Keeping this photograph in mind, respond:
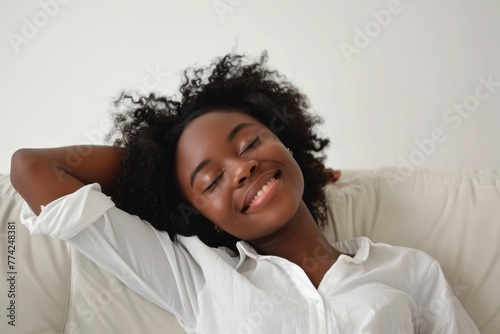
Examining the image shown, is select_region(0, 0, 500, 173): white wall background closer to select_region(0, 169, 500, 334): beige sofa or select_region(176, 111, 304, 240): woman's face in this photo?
select_region(0, 169, 500, 334): beige sofa

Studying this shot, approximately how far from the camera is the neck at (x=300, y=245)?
46.3 inches

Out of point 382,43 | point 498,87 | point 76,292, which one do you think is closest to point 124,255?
point 76,292

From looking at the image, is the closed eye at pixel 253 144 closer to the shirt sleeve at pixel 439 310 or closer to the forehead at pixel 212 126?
the forehead at pixel 212 126

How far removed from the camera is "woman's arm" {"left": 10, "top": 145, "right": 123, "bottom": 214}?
1054 millimetres

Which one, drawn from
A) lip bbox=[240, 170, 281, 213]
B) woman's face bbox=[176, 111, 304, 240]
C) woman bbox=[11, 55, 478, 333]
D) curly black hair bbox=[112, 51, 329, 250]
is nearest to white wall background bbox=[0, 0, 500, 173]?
curly black hair bbox=[112, 51, 329, 250]

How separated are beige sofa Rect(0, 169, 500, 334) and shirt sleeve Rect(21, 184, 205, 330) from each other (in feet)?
0.18

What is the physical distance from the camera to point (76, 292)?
112 cm

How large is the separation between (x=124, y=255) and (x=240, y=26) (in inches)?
Answer: 39.8

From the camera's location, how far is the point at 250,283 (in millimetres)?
1088

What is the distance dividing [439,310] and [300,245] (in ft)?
1.05

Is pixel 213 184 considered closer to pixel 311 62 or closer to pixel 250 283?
pixel 250 283

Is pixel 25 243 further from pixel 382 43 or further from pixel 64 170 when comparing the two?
pixel 382 43

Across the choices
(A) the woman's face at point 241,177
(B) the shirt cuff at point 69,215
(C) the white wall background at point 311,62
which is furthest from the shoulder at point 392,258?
(C) the white wall background at point 311,62

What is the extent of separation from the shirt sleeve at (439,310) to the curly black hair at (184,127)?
34 cm
